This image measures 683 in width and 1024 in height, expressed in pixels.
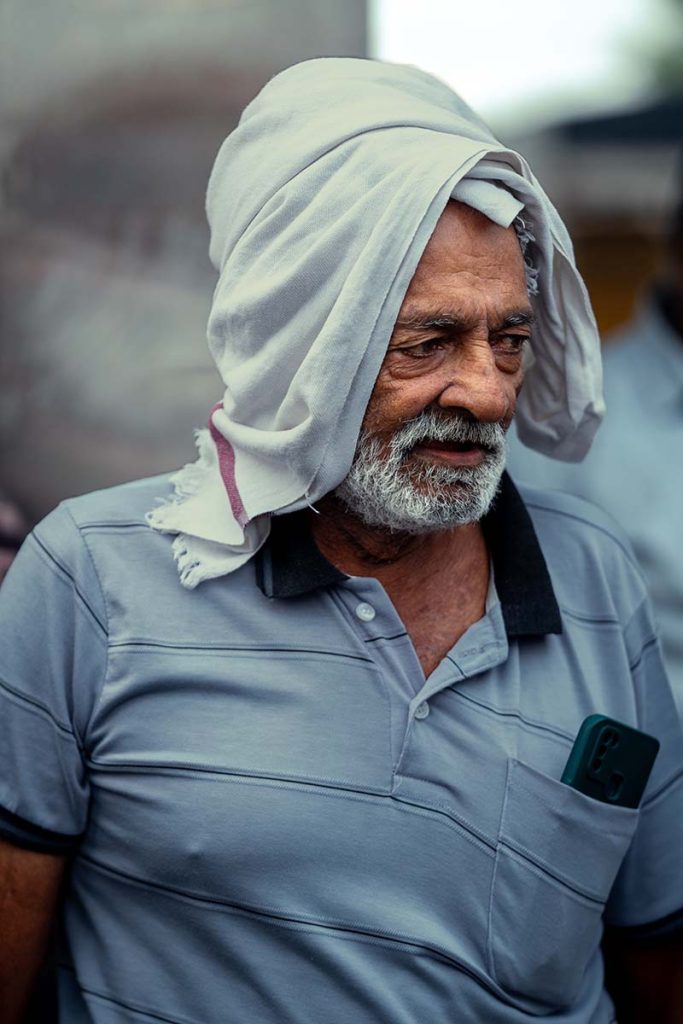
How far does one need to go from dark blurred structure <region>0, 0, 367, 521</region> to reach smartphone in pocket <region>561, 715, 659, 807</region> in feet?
3.78

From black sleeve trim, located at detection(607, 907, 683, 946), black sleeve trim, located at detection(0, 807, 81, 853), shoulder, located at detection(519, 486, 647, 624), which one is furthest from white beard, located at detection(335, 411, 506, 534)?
black sleeve trim, located at detection(607, 907, 683, 946)

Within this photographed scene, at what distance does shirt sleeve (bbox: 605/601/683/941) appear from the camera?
6.70 feet

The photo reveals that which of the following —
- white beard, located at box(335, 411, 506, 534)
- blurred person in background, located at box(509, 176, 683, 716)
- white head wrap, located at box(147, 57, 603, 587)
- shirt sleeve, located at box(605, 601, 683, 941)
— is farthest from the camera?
blurred person in background, located at box(509, 176, 683, 716)

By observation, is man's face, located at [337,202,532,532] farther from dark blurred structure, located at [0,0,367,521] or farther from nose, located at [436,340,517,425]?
dark blurred structure, located at [0,0,367,521]

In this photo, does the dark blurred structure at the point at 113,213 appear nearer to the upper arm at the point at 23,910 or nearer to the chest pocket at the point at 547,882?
the upper arm at the point at 23,910

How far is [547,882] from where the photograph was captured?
6.10 ft

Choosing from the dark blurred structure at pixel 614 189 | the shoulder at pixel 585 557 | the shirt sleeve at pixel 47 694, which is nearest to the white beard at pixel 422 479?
the shoulder at pixel 585 557

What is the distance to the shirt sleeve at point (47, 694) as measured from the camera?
178cm

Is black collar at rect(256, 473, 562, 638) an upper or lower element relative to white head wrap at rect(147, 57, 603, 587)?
lower

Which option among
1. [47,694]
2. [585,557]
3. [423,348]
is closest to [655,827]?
[585,557]

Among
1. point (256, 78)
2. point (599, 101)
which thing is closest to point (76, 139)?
point (256, 78)

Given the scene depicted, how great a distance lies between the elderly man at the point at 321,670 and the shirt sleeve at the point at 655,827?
0.41ft

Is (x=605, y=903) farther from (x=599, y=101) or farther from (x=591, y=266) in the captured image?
(x=599, y=101)

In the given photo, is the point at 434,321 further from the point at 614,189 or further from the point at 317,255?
the point at 614,189
